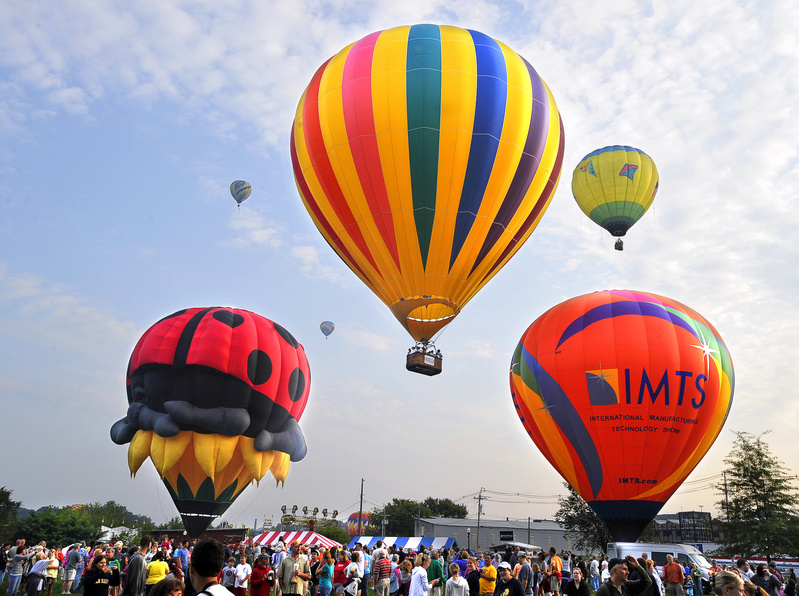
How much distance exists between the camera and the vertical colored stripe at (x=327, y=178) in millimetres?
17750

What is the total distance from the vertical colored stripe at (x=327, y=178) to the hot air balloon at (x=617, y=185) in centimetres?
1573

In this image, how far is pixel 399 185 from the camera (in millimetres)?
17000

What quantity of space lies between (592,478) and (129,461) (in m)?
14.1

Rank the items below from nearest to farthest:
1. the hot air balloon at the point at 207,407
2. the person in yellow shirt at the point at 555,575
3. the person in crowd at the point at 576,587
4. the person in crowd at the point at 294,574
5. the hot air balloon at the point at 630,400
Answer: the person in crowd at the point at 576,587
the person in crowd at the point at 294,574
the person in yellow shirt at the point at 555,575
the hot air balloon at the point at 630,400
the hot air balloon at the point at 207,407

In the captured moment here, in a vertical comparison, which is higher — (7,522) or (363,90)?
(363,90)

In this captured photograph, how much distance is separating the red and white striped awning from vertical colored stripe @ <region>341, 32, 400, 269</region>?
12.3 meters

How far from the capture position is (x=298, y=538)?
26.6 meters

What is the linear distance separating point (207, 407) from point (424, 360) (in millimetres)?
7098

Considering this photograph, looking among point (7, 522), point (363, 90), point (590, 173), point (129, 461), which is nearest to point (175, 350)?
point (129, 461)

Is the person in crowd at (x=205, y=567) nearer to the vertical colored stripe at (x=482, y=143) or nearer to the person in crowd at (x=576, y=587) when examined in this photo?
the person in crowd at (x=576, y=587)

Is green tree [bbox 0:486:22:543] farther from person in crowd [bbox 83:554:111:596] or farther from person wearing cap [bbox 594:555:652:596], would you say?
person wearing cap [bbox 594:555:652:596]

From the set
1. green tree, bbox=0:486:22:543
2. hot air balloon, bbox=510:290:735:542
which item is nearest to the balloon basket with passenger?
hot air balloon, bbox=510:290:735:542

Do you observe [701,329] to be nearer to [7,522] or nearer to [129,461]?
[129,461]

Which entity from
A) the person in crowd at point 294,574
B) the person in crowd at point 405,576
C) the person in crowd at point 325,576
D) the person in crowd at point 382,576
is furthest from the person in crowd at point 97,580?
the person in crowd at point 405,576
